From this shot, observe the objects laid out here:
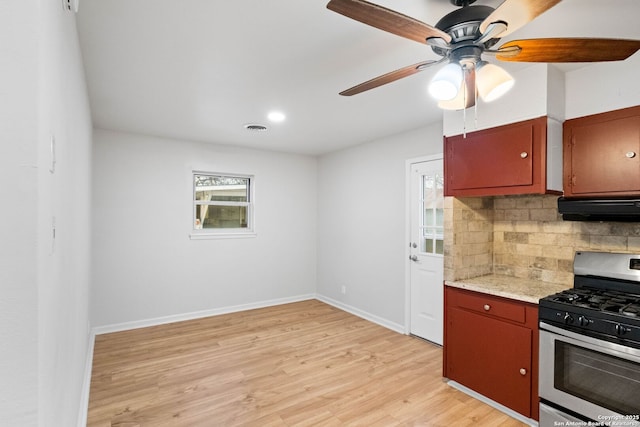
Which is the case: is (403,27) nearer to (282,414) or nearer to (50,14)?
(50,14)

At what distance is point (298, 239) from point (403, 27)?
4.54m

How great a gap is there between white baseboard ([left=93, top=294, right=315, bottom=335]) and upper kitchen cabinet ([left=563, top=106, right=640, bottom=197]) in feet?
13.5

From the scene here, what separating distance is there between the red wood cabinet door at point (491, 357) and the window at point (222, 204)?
3.32 metres

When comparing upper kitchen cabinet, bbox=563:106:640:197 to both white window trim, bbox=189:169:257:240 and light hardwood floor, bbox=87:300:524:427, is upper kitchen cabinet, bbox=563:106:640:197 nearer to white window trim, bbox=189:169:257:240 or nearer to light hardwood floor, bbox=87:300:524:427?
light hardwood floor, bbox=87:300:524:427

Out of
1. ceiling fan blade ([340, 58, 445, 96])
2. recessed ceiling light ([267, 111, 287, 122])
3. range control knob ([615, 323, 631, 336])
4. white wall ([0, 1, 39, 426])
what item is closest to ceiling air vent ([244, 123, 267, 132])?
recessed ceiling light ([267, 111, 287, 122])

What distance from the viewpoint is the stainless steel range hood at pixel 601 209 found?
6.95ft

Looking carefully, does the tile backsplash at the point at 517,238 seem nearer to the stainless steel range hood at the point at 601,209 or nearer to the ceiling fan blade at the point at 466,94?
the stainless steel range hood at the point at 601,209

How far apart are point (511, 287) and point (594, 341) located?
0.66 m

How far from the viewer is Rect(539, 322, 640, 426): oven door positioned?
1.85 meters

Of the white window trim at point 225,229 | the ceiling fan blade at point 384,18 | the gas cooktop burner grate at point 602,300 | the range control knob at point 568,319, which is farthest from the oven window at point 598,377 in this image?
the white window trim at point 225,229

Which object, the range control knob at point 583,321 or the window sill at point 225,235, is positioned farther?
the window sill at point 225,235

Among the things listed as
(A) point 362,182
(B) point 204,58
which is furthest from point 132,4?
(A) point 362,182

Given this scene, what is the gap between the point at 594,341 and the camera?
1.96 m

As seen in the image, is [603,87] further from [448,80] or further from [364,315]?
[364,315]
